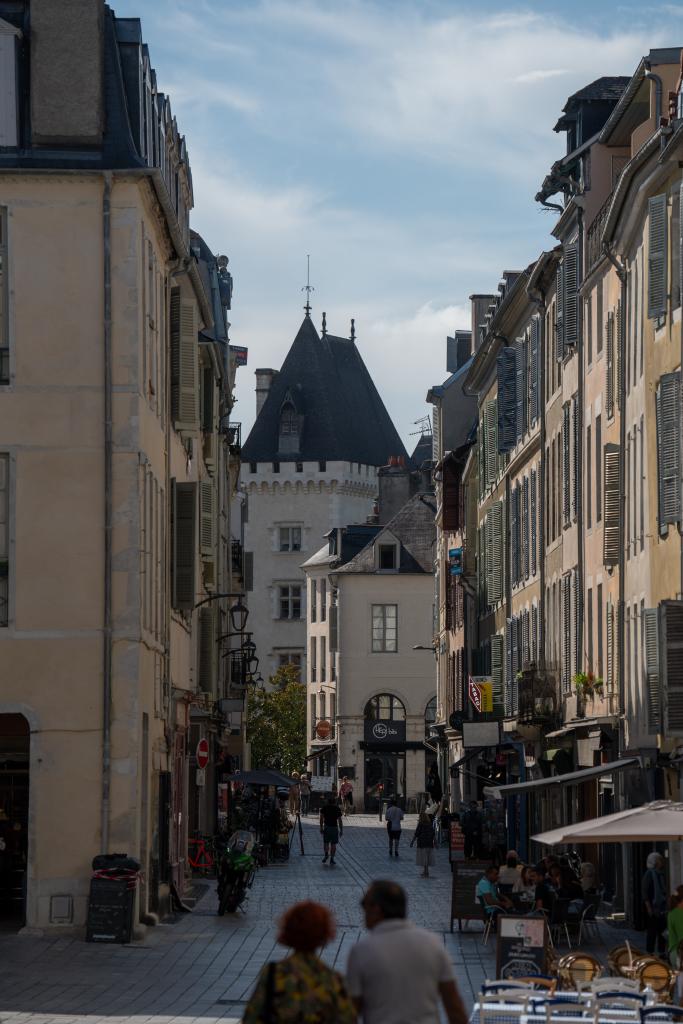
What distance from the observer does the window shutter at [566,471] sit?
127ft

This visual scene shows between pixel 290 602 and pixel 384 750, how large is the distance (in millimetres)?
28239

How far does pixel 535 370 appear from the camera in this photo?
4416 centimetres

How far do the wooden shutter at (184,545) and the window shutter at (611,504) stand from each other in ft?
21.2

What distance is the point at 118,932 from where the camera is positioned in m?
24.9

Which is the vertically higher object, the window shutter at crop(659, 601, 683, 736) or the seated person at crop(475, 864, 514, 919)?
the window shutter at crop(659, 601, 683, 736)

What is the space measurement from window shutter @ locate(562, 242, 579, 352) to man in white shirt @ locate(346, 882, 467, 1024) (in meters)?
29.0

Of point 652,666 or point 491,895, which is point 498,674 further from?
point 491,895

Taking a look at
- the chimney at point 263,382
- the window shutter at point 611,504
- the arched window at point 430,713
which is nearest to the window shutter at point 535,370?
the window shutter at point 611,504

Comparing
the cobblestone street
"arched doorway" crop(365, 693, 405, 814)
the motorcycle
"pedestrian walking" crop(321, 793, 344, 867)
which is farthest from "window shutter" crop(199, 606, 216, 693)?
"arched doorway" crop(365, 693, 405, 814)

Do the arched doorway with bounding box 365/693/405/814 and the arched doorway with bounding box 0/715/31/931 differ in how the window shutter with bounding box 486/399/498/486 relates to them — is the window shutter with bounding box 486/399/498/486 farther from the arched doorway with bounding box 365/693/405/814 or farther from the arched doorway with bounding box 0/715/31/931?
the arched doorway with bounding box 365/693/405/814

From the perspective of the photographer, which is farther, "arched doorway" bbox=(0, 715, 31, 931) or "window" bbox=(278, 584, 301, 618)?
"window" bbox=(278, 584, 301, 618)

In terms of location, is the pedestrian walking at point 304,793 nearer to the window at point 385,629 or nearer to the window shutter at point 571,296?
the window at point 385,629

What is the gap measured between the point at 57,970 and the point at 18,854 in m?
11.2

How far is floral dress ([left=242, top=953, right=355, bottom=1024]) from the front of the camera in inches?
349
